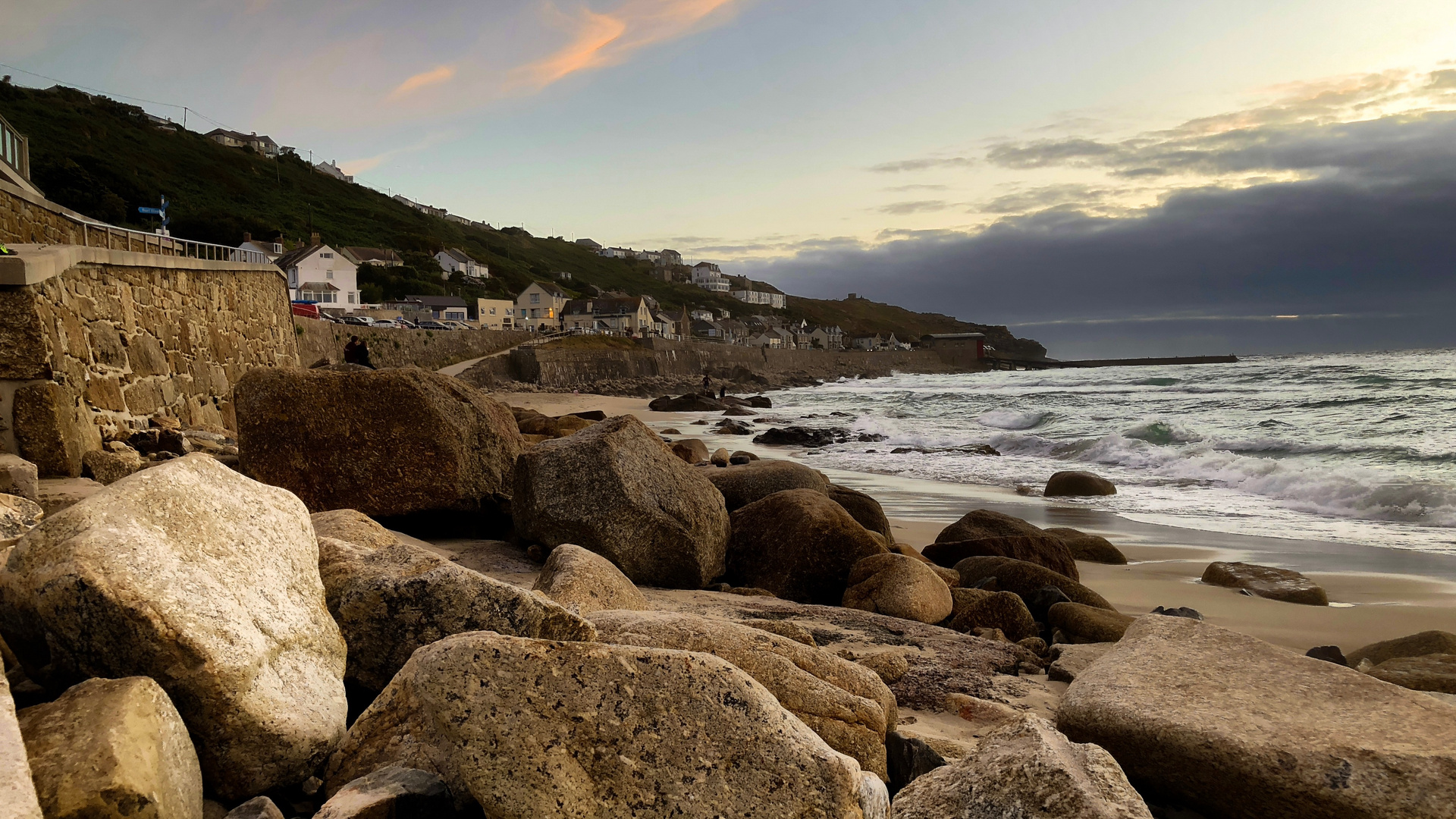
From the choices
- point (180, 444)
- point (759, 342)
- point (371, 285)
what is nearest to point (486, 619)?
point (180, 444)

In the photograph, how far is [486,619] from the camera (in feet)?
9.61

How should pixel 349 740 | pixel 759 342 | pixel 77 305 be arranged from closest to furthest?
pixel 349 740 < pixel 77 305 < pixel 759 342

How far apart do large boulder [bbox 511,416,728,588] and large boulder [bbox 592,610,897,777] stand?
8.34ft

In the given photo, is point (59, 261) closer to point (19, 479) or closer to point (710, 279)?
point (19, 479)

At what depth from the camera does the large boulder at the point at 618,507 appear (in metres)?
6.16

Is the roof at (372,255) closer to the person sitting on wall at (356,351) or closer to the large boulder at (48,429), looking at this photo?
the person sitting on wall at (356,351)

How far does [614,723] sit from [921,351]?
119403 mm

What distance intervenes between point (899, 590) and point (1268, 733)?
309cm

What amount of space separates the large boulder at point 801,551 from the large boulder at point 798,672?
11.0 feet

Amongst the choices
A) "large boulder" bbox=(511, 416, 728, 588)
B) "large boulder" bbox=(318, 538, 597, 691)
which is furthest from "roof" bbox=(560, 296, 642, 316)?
"large boulder" bbox=(318, 538, 597, 691)

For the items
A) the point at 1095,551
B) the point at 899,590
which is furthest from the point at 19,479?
the point at 1095,551

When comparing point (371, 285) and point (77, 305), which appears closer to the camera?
point (77, 305)

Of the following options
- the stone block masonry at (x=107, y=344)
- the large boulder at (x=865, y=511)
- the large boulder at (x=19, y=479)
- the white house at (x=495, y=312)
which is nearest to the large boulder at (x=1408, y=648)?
the large boulder at (x=865, y=511)

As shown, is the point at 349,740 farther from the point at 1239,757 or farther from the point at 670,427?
the point at 670,427
